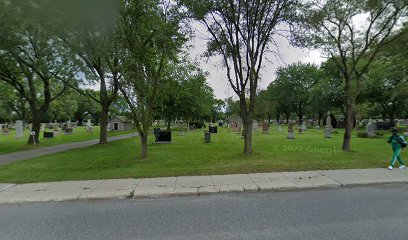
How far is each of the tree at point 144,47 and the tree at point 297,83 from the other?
5195 centimetres

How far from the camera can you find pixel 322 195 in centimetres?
541

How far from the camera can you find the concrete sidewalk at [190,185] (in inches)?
220

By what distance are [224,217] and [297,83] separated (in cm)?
5972

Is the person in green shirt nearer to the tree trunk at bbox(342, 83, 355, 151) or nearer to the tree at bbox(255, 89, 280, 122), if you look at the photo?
the tree trunk at bbox(342, 83, 355, 151)

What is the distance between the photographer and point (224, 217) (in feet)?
13.9

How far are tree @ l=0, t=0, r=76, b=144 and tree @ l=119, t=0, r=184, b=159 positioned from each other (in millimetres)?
5410

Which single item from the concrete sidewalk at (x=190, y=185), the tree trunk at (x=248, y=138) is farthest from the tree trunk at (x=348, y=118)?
the tree trunk at (x=248, y=138)

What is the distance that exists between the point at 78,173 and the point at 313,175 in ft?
26.2

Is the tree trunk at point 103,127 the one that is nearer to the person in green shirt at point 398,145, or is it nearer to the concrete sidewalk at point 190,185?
the concrete sidewalk at point 190,185

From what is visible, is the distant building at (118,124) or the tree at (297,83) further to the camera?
the tree at (297,83)

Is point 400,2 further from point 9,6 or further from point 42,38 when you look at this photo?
point 42,38

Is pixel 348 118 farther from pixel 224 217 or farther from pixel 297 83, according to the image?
pixel 297 83

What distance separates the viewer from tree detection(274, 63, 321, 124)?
5631 centimetres

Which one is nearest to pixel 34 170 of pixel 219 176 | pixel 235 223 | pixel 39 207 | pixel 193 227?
pixel 39 207
